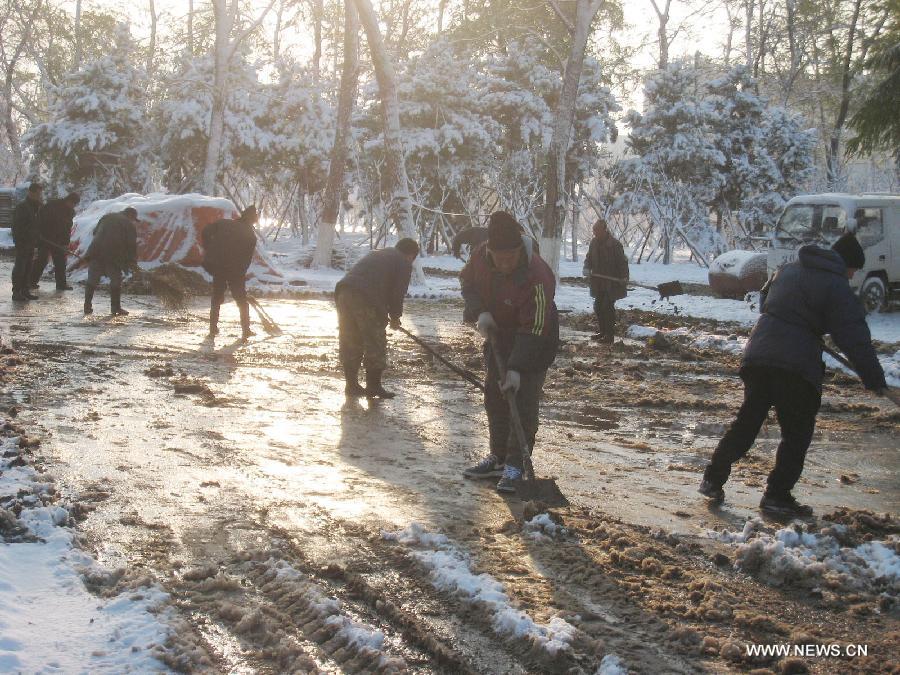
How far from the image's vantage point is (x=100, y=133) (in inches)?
1236

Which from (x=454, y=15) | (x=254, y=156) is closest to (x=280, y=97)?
(x=254, y=156)

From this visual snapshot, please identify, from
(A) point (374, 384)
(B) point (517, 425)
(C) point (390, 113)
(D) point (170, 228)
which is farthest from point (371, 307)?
(D) point (170, 228)

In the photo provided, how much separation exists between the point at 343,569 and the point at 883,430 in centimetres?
562

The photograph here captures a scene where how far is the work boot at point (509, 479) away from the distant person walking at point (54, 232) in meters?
12.1

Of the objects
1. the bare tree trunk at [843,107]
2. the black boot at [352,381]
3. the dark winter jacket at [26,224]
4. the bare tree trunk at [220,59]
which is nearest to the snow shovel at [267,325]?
the black boot at [352,381]

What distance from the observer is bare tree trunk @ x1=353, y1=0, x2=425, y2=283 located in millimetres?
18266

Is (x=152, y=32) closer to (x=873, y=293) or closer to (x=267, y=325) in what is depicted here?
(x=267, y=325)

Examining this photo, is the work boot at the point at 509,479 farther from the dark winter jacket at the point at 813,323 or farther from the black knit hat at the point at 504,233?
the dark winter jacket at the point at 813,323

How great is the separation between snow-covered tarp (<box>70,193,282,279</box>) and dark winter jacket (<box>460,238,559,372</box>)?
13.7 metres

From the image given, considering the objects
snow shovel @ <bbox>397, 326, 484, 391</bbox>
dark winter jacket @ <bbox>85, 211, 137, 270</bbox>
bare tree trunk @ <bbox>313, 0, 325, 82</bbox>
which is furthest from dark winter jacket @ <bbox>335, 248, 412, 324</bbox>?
bare tree trunk @ <bbox>313, 0, 325, 82</bbox>

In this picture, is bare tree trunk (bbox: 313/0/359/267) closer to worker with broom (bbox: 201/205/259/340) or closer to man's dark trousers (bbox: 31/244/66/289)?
man's dark trousers (bbox: 31/244/66/289)

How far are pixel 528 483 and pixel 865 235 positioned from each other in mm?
13918

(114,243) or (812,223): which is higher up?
(812,223)

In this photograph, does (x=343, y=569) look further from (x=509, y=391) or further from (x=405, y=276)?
(x=405, y=276)
